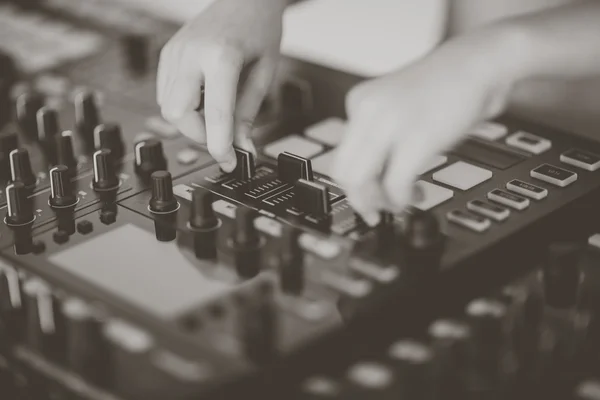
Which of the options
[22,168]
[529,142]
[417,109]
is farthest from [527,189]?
[22,168]

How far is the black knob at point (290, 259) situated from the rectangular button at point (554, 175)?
33cm

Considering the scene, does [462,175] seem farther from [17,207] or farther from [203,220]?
[17,207]

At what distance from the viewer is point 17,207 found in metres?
1.00

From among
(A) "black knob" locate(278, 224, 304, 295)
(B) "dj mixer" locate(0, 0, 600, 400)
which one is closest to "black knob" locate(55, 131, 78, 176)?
(B) "dj mixer" locate(0, 0, 600, 400)

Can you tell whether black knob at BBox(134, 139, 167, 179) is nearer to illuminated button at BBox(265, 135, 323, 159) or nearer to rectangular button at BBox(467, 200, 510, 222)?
illuminated button at BBox(265, 135, 323, 159)

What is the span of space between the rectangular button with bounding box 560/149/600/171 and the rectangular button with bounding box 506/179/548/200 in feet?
0.31

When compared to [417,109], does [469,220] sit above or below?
below

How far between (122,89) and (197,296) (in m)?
0.65

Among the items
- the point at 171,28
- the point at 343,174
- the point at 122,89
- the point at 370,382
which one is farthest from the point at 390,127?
the point at 171,28

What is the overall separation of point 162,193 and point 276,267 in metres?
0.19

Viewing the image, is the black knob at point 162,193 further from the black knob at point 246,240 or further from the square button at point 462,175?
the square button at point 462,175

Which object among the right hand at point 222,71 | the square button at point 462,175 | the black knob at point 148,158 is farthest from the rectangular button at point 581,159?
the black knob at point 148,158

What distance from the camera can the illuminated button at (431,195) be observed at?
101 cm

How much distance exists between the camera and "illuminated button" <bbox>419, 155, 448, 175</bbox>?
1.10 metres
